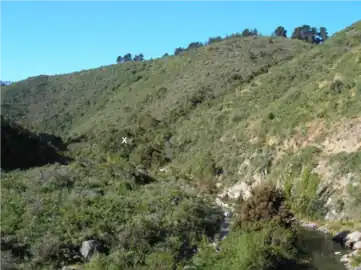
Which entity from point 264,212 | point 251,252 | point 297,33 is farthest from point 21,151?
point 297,33

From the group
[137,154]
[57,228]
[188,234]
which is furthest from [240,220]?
[137,154]

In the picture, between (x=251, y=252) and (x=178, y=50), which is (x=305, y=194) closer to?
(x=251, y=252)

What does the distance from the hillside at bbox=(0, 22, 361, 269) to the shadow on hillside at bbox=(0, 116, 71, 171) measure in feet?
11.4

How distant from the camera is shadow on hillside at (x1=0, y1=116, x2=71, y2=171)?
40.7 m

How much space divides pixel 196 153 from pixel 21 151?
22.8 m

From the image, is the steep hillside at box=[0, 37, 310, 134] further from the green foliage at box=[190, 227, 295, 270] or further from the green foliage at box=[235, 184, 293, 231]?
the green foliage at box=[190, 227, 295, 270]

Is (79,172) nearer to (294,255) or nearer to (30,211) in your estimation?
(30,211)

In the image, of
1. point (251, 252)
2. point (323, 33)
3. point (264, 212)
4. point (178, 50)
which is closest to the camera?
point (251, 252)

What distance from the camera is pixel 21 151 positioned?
1719 inches

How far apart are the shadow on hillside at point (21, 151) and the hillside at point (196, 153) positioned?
11.4 feet

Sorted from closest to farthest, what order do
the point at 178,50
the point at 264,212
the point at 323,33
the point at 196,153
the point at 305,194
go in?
the point at 264,212 → the point at 305,194 → the point at 196,153 → the point at 323,33 → the point at 178,50

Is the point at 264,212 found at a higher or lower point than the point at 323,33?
lower

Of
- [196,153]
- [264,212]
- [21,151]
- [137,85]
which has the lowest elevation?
[264,212]

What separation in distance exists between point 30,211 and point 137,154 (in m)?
45.2
